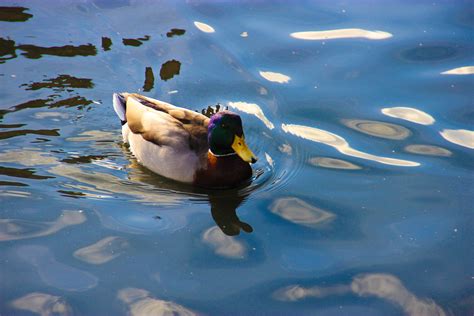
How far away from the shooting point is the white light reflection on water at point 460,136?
8461mm

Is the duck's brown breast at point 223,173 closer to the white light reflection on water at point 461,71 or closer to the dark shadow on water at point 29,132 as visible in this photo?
the dark shadow on water at point 29,132

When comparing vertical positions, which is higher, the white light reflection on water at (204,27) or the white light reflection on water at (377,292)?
the white light reflection on water at (204,27)

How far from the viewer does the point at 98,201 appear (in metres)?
7.50

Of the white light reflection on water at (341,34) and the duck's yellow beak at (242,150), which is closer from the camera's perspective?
the duck's yellow beak at (242,150)

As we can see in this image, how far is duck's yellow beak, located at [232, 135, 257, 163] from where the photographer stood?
782 centimetres

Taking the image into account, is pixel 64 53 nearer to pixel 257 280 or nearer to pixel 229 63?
pixel 229 63

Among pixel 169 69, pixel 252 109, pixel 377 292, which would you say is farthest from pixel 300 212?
pixel 169 69

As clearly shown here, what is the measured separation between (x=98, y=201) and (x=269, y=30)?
13.9 feet

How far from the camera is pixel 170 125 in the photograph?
27.4 ft

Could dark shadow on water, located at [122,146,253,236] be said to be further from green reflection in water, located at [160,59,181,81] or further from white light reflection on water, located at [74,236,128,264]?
green reflection in water, located at [160,59,181,81]

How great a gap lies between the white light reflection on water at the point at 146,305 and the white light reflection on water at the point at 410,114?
12.9 feet

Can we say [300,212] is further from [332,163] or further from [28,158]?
[28,158]

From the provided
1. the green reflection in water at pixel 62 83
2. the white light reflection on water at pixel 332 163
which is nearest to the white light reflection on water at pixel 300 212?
the white light reflection on water at pixel 332 163

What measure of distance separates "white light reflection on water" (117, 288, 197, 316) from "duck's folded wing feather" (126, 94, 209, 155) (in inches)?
88.7
